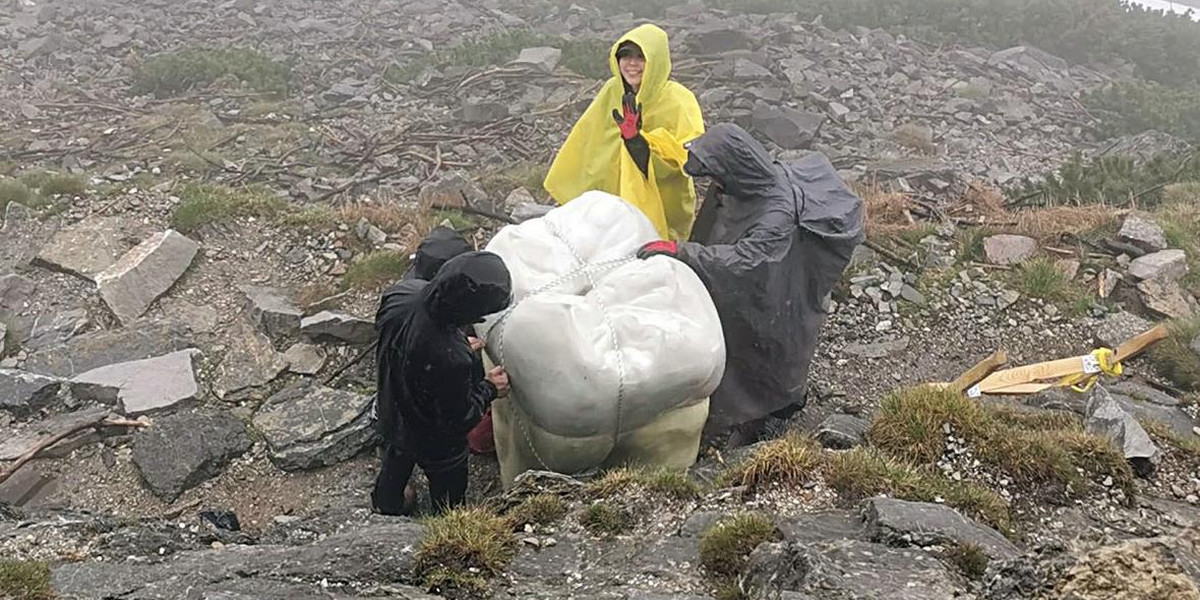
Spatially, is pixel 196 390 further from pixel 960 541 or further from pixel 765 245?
pixel 960 541

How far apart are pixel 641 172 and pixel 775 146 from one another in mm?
6046

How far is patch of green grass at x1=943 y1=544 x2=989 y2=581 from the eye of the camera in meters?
2.76

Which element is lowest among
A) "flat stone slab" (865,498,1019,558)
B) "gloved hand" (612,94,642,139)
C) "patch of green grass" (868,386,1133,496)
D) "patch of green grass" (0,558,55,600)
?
"patch of green grass" (0,558,55,600)

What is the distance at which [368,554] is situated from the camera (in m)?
2.98

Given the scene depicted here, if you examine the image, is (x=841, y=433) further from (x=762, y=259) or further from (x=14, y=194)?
(x=14, y=194)

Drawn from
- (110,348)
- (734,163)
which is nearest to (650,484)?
(734,163)

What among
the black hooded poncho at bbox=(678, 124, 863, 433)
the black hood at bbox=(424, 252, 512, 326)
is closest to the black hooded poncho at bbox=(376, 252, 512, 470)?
the black hood at bbox=(424, 252, 512, 326)

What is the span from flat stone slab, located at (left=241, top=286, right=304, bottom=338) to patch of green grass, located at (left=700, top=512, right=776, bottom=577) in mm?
3540

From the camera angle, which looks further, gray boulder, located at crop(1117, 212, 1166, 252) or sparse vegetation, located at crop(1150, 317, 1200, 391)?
gray boulder, located at crop(1117, 212, 1166, 252)

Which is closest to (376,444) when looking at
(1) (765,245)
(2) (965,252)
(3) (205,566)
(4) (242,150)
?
(3) (205,566)

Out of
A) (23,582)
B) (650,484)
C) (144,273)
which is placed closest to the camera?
(23,582)

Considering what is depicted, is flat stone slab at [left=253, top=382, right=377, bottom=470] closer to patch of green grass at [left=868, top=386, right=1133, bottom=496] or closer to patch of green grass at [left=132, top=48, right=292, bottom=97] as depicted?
patch of green grass at [left=868, top=386, right=1133, bottom=496]

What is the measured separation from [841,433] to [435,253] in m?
1.97

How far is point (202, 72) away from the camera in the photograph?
13.0m
